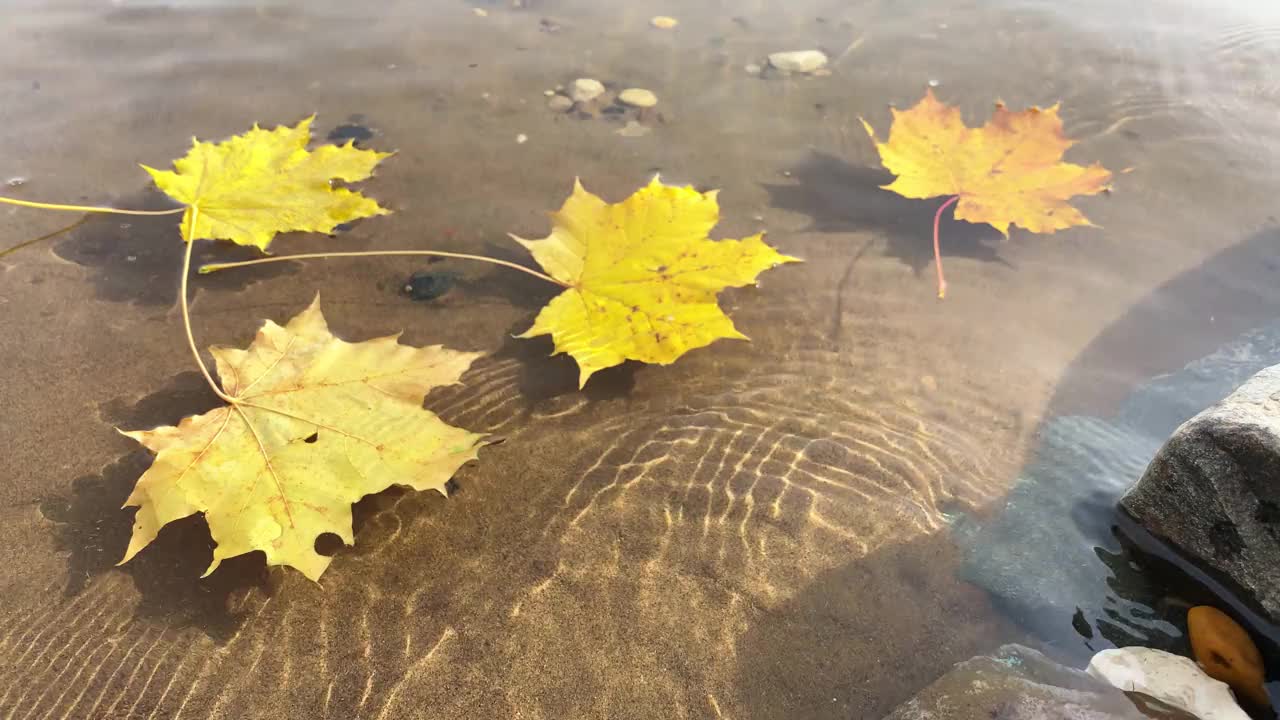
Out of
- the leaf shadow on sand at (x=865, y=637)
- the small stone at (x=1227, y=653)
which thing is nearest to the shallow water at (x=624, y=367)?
the leaf shadow on sand at (x=865, y=637)

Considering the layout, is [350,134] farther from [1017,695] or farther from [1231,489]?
[1231,489]

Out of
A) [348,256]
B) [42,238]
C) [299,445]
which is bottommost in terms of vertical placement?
[42,238]

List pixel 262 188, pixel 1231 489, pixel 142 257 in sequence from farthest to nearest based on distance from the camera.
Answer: pixel 142 257 → pixel 262 188 → pixel 1231 489

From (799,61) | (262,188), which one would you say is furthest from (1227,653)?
(799,61)

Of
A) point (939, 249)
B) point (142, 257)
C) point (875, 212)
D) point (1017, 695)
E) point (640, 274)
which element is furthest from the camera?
point (875, 212)

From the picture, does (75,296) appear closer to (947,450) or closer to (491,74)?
(491,74)

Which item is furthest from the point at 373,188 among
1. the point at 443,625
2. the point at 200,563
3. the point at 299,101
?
the point at 443,625
